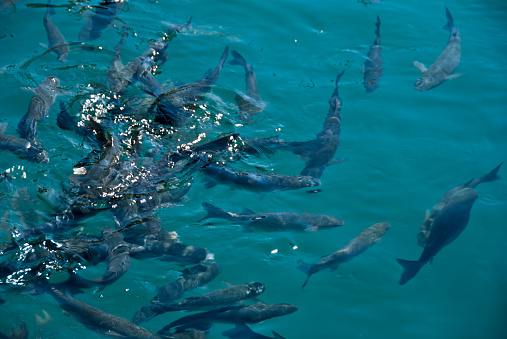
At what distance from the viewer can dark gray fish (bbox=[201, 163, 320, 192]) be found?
6.16 metres

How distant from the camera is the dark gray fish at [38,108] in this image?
6730 millimetres

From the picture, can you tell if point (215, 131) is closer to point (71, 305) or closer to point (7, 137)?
point (7, 137)

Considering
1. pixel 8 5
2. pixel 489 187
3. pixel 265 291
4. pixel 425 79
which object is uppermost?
pixel 8 5

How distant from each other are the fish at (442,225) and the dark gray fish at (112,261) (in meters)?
3.25

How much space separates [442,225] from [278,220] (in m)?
2.11

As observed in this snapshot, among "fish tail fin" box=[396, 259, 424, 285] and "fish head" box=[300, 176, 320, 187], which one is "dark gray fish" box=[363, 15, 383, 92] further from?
"fish tail fin" box=[396, 259, 424, 285]

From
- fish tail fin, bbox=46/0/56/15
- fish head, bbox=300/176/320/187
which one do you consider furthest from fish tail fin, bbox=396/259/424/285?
fish tail fin, bbox=46/0/56/15

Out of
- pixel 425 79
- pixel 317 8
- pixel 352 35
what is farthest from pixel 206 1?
pixel 425 79

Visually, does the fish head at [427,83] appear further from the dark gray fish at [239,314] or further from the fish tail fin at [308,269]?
the dark gray fish at [239,314]

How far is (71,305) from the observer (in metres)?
4.78

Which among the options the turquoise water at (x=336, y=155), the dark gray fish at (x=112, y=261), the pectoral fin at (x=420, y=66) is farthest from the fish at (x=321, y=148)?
the dark gray fish at (x=112, y=261)

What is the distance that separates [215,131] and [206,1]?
4254 millimetres

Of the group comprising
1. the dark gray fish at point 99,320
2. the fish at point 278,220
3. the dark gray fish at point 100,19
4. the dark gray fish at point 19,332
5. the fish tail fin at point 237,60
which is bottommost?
the dark gray fish at point 19,332

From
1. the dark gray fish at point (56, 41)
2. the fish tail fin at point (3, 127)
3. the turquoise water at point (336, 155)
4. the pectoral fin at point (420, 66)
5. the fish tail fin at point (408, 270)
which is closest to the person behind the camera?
the turquoise water at point (336, 155)
